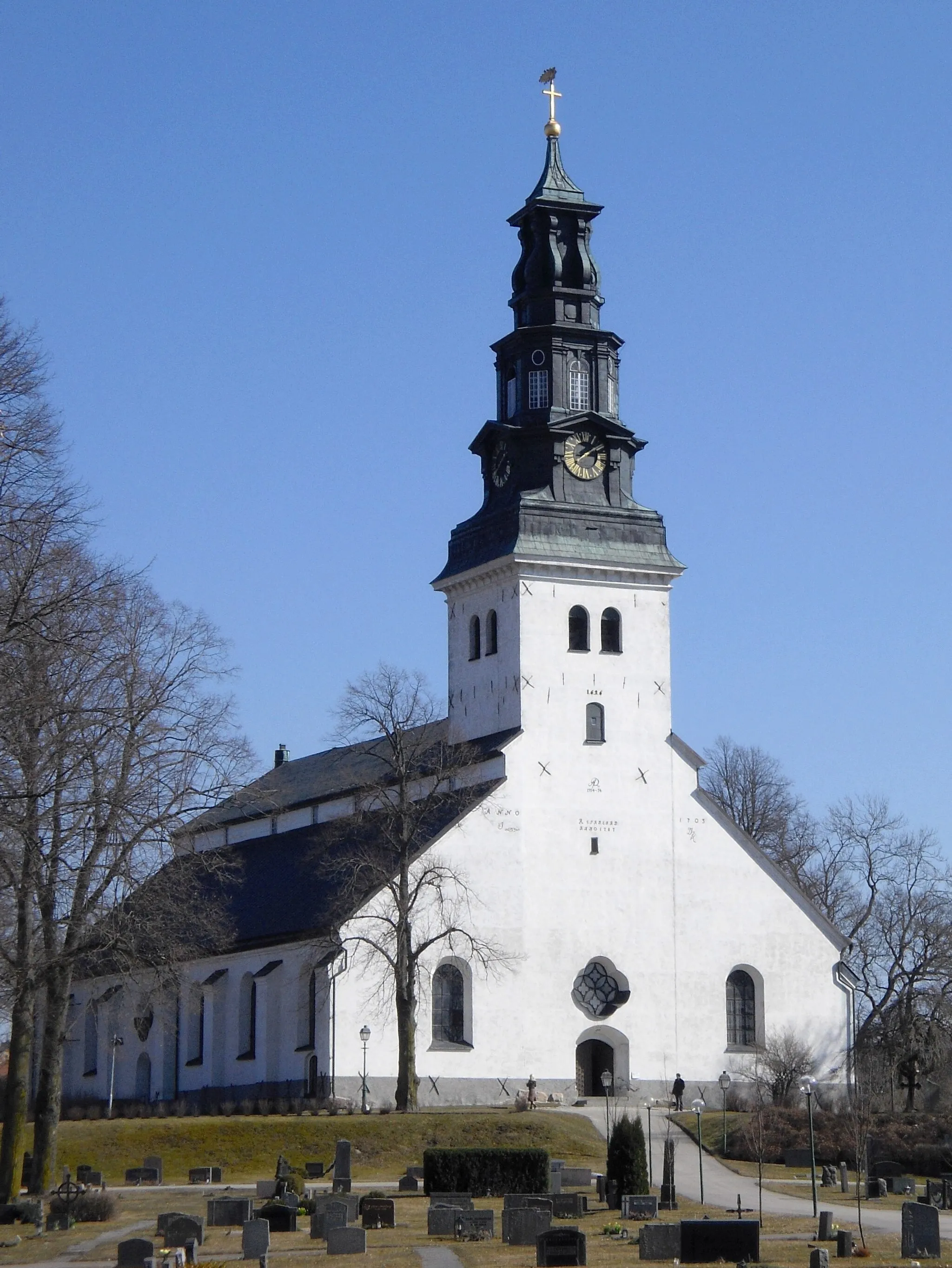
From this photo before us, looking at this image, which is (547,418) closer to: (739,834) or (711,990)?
(739,834)

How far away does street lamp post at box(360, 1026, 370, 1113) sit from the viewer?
55.4 metres

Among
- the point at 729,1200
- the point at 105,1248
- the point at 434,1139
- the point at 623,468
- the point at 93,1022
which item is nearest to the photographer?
the point at 105,1248

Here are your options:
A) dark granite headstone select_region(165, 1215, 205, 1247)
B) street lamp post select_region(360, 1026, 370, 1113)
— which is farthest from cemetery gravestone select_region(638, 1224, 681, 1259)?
street lamp post select_region(360, 1026, 370, 1113)

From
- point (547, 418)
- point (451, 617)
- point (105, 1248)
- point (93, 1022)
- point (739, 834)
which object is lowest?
point (105, 1248)

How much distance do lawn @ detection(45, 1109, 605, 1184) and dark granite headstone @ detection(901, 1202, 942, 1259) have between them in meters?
17.3

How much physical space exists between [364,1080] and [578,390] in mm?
21231

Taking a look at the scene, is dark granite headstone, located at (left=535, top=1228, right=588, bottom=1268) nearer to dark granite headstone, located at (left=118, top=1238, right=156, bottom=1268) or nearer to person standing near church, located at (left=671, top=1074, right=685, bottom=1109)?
dark granite headstone, located at (left=118, top=1238, right=156, bottom=1268)

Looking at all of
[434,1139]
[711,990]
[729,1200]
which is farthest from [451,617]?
[729,1200]

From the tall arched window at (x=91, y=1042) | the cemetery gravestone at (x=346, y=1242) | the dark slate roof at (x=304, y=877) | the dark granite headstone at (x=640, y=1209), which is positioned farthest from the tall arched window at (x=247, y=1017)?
the cemetery gravestone at (x=346, y=1242)

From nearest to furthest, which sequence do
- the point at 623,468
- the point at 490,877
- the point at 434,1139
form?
1. the point at 434,1139
2. the point at 490,877
3. the point at 623,468

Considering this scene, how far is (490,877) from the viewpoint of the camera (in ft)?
195

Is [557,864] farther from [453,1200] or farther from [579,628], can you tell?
Answer: [453,1200]

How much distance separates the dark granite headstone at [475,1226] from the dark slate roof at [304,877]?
50.1 ft

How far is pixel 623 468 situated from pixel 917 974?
76.5 feet
